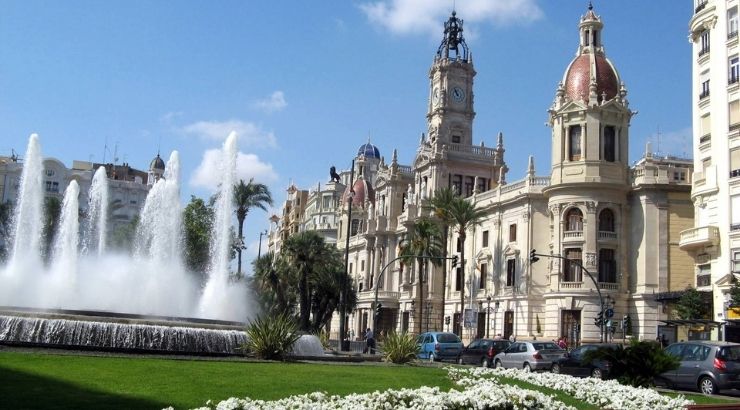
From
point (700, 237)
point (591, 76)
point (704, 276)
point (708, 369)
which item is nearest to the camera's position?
point (708, 369)

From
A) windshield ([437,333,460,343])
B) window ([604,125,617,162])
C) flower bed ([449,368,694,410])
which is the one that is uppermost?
window ([604,125,617,162])

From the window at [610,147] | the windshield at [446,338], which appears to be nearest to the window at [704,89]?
the window at [610,147]

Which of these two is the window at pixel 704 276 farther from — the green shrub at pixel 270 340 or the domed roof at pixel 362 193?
the domed roof at pixel 362 193

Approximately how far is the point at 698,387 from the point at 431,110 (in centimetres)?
5906

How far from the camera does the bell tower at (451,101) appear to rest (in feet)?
253

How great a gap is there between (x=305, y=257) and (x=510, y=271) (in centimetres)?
1558

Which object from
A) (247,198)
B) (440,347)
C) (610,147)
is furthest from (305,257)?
(610,147)

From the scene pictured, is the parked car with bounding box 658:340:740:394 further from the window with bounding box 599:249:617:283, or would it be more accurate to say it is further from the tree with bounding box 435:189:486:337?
the tree with bounding box 435:189:486:337

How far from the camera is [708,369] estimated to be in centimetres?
2191

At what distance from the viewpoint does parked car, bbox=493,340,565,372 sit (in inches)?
1178

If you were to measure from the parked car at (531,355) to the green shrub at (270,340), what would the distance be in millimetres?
10077

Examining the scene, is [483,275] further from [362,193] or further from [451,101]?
[362,193]

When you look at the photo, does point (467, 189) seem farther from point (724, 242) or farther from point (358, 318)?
point (724, 242)

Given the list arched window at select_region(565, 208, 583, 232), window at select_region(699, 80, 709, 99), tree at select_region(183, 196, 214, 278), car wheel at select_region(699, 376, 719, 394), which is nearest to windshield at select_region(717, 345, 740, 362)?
car wheel at select_region(699, 376, 719, 394)
